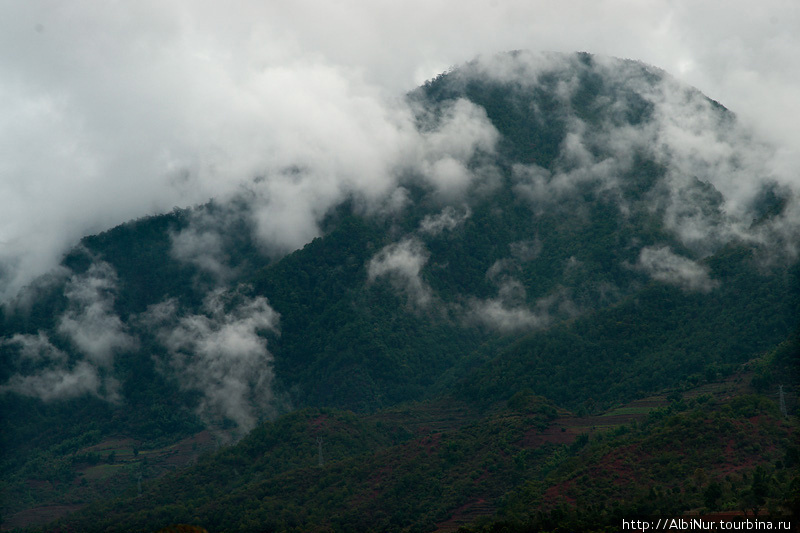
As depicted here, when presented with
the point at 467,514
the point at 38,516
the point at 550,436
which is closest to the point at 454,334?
the point at 550,436

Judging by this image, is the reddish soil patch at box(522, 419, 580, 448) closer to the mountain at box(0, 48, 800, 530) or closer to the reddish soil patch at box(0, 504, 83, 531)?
the mountain at box(0, 48, 800, 530)

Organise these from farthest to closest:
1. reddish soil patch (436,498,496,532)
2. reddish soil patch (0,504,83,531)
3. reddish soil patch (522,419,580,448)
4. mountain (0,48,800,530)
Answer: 1. reddish soil patch (0,504,83,531)
2. reddish soil patch (522,419,580,448)
3. mountain (0,48,800,530)
4. reddish soil patch (436,498,496,532)

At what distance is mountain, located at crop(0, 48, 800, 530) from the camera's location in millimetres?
91562

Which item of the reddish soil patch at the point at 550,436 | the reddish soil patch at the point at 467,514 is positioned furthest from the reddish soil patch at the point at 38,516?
the reddish soil patch at the point at 550,436

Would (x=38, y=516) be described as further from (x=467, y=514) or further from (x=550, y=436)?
(x=550, y=436)

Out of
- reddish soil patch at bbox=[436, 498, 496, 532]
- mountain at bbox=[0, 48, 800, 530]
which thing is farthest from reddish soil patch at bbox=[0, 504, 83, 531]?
reddish soil patch at bbox=[436, 498, 496, 532]

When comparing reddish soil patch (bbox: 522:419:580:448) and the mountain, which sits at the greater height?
the mountain

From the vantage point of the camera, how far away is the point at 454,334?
155875 millimetres

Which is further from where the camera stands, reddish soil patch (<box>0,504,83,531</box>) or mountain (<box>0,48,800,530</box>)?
reddish soil patch (<box>0,504,83,531</box>)

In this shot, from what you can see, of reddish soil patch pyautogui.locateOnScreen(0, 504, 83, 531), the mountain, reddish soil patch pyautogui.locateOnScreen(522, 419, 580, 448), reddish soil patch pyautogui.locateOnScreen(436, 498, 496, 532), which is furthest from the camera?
reddish soil patch pyautogui.locateOnScreen(0, 504, 83, 531)

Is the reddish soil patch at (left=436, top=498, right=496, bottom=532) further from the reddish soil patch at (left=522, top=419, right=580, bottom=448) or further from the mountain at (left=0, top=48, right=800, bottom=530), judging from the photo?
the reddish soil patch at (left=522, top=419, right=580, bottom=448)

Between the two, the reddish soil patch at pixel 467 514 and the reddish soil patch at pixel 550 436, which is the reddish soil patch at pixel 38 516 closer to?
the reddish soil patch at pixel 467 514

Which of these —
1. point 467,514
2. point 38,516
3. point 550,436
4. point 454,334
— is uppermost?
point 454,334

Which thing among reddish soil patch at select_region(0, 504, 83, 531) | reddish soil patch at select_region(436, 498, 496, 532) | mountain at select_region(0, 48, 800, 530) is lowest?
reddish soil patch at select_region(436, 498, 496, 532)
